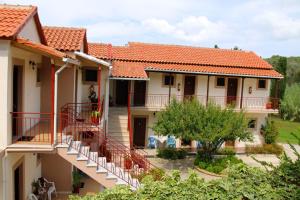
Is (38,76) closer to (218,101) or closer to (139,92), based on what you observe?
(139,92)

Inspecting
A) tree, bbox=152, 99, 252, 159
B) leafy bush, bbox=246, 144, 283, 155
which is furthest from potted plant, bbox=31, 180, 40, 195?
leafy bush, bbox=246, 144, 283, 155

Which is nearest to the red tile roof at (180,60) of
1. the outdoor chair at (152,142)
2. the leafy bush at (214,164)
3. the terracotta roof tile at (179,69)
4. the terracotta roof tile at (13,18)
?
the terracotta roof tile at (179,69)

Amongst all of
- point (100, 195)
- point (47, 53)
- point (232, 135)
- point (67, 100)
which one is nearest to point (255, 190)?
point (100, 195)

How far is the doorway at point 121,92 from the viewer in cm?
2280

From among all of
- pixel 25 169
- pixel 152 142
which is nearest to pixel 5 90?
pixel 25 169

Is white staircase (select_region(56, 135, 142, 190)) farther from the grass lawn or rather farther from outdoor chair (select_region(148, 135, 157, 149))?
the grass lawn

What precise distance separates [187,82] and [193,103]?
5.17 m

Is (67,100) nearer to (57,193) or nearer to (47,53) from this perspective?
(57,193)

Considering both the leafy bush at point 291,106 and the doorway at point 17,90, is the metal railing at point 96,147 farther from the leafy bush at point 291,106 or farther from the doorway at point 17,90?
the leafy bush at point 291,106

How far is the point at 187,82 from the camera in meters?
23.2

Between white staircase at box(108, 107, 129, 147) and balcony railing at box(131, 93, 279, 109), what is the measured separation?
1.86 meters

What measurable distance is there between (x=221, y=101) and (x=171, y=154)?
606cm

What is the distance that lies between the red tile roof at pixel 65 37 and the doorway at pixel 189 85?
10.2m

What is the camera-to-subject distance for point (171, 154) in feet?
65.8
